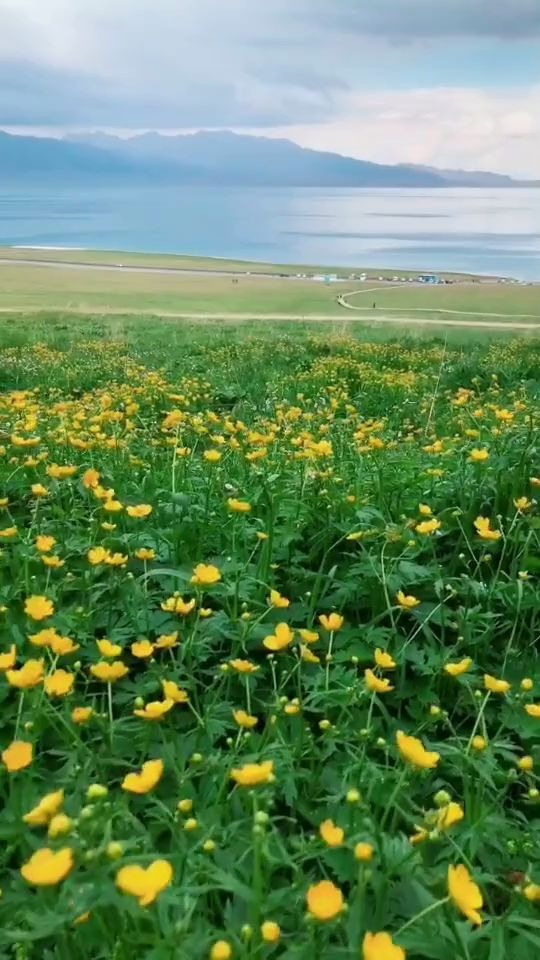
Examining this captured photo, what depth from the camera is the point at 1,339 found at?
881cm

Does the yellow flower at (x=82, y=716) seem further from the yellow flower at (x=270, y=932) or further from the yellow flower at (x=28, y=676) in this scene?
the yellow flower at (x=270, y=932)

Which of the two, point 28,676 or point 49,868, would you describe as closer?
point 49,868

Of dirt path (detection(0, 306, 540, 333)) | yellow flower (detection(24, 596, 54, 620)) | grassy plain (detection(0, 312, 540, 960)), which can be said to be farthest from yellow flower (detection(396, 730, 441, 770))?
dirt path (detection(0, 306, 540, 333))

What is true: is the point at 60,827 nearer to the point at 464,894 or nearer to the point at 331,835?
the point at 331,835

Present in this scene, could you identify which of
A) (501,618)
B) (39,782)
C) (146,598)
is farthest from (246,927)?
(501,618)

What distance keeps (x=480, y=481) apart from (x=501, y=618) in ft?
1.76

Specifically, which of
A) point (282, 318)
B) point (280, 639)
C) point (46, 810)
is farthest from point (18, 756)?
point (282, 318)

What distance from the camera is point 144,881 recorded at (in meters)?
0.88

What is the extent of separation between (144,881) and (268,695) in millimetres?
880

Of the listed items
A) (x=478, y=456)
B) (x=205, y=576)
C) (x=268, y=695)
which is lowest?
(x=268, y=695)

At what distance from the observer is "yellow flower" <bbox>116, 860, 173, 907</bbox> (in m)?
0.87

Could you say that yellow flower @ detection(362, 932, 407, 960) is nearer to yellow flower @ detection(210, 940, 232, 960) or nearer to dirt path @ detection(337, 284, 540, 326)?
yellow flower @ detection(210, 940, 232, 960)

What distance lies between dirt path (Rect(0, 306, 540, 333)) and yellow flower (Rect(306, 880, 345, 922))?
1109 centimetres

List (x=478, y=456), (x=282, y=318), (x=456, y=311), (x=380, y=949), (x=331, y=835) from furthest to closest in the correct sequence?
(x=456, y=311), (x=282, y=318), (x=478, y=456), (x=331, y=835), (x=380, y=949)
